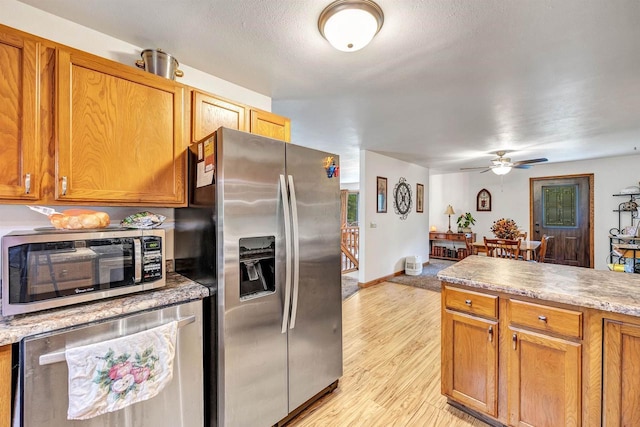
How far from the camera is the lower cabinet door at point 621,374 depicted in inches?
50.6

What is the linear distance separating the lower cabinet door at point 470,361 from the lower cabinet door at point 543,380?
0.09 m

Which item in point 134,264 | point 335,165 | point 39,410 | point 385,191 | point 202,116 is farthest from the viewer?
point 385,191

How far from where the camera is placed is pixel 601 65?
2.02 metres

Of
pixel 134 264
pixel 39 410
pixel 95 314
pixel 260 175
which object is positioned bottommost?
pixel 39 410

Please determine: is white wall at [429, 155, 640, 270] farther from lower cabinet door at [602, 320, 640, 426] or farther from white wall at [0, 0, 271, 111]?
white wall at [0, 0, 271, 111]

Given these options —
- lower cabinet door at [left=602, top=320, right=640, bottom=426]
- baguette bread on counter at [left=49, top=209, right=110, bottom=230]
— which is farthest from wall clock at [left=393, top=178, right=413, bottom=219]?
baguette bread on counter at [left=49, top=209, right=110, bottom=230]

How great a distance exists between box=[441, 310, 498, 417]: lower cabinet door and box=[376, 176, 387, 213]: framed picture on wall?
133 inches

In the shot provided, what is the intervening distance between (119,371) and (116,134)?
1172 mm

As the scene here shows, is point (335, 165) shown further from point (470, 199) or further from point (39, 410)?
point (470, 199)

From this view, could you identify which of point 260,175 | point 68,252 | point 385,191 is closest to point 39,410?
point 68,252

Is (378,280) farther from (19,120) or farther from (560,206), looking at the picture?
(19,120)

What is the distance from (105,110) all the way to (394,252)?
199 inches

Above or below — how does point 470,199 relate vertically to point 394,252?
above

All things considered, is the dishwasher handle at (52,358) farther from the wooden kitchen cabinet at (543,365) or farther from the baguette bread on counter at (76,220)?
the wooden kitchen cabinet at (543,365)
